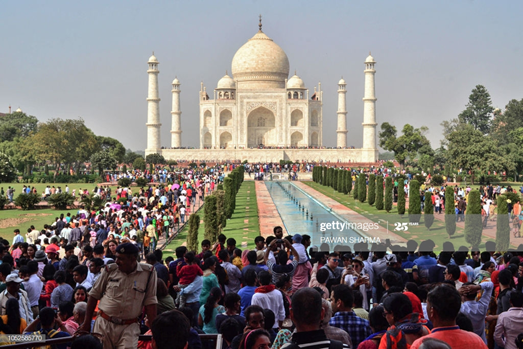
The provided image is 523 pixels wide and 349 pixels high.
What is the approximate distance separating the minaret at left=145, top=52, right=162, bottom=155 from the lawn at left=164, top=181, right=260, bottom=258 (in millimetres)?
22254

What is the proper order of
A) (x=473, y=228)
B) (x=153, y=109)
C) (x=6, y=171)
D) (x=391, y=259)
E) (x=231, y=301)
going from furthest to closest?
(x=153, y=109) → (x=6, y=171) → (x=473, y=228) → (x=391, y=259) → (x=231, y=301)

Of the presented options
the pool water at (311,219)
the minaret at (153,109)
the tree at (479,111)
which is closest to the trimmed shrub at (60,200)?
the pool water at (311,219)

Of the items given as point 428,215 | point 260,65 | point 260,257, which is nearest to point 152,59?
point 260,65

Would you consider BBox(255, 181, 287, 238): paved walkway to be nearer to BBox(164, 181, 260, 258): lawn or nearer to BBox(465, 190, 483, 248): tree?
BBox(164, 181, 260, 258): lawn

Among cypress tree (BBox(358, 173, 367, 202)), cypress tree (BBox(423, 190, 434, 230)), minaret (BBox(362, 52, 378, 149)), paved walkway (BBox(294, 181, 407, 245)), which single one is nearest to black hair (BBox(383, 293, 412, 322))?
paved walkway (BBox(294, 181, 407, 245))

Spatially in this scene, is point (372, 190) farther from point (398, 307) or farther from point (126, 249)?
point (126, 249)

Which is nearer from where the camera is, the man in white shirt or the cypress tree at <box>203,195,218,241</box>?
the man in white shirt

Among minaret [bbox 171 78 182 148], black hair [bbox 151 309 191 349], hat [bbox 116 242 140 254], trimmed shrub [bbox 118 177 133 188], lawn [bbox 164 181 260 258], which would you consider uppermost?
minaret [bbox 171 78 182 148]

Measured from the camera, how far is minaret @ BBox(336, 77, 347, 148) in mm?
45438

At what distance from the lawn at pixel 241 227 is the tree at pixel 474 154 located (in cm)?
1102

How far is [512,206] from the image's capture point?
48.8ft

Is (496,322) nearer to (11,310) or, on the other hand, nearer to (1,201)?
(11,310)

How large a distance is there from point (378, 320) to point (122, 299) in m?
1.36

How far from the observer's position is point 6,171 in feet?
87.2
